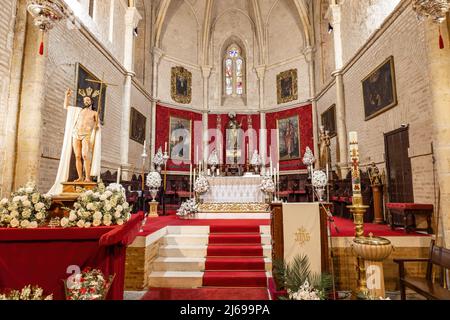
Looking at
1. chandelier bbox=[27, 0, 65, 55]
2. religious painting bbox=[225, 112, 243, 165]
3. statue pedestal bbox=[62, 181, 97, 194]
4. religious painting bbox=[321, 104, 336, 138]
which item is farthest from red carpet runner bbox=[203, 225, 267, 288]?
religious painting bbox=[225, 112, 243, 165]

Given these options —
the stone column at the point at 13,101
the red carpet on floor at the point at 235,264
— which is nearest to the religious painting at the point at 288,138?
the red carpet on floor at the point at 235,264

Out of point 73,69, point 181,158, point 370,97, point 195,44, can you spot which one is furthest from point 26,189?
point 195,44

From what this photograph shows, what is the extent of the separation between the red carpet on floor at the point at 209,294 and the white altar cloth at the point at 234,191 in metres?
3.67

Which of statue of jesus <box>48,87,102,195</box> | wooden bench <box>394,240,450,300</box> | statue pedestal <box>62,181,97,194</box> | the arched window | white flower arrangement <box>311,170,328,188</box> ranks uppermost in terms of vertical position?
the arched window

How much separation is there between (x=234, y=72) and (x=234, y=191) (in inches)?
385

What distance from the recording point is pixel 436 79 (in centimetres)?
488

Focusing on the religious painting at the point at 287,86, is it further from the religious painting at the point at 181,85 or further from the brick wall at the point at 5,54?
the brick wall at the point at 5,54

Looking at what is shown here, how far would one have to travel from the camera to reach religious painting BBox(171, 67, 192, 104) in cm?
1384

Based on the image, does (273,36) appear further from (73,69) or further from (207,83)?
(73,69)

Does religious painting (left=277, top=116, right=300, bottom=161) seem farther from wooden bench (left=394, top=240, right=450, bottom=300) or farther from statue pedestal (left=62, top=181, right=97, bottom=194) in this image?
statue pedestal (left=62, top=181, right=97, bottom=194)

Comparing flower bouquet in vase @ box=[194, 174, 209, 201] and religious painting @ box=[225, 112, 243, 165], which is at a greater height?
religious painting @ box=[225, 112, 243, 165]

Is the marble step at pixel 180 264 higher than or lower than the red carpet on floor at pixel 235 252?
lower

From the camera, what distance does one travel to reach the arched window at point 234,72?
15.2 m

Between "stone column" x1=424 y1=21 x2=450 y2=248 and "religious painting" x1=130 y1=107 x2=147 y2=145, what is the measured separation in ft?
31.9
